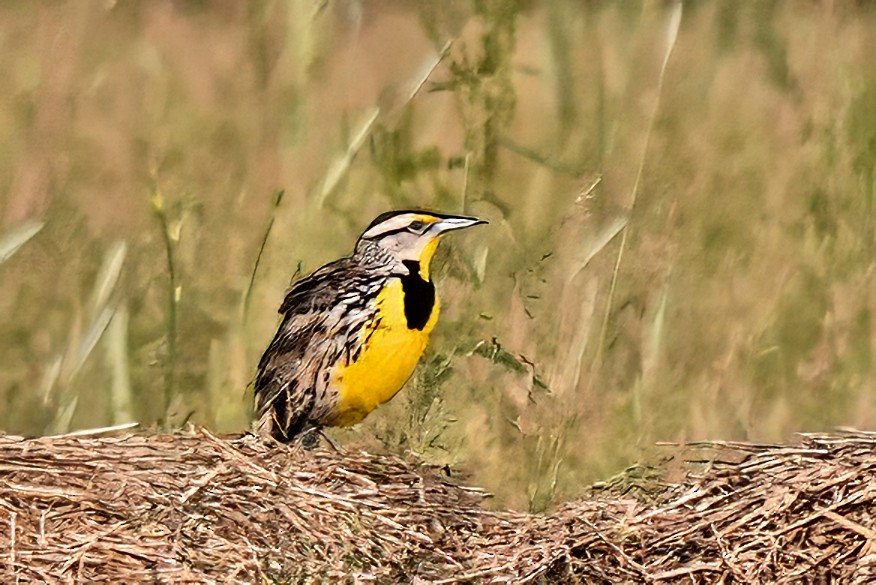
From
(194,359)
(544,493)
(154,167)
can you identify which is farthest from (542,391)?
(154,167)

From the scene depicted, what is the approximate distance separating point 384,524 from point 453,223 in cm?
92

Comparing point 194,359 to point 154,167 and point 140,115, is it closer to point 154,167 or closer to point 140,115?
point 154,167

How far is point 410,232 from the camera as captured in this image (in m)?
3.96

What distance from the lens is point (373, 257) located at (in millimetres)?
3988

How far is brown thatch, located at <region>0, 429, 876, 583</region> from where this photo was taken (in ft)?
9.66

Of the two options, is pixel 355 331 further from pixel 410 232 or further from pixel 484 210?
pixel 484 210

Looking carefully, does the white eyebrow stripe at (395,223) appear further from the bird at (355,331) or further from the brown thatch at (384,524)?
the brown thatch at (384,524)

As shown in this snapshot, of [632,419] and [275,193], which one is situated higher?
[275,193]

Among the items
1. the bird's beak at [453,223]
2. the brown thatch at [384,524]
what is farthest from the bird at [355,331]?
the brown thatch at [384,524]

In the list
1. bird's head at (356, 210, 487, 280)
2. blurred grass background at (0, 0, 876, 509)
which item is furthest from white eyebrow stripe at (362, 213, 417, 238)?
blurred grass background at (0, 0, 876, 509)

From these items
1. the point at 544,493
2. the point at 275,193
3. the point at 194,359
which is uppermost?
the point at 275,193

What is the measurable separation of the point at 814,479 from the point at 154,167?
1803mm

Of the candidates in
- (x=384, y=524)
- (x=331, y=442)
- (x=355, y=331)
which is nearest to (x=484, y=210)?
(x=355, y=331)

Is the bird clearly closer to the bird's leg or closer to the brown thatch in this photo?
the bird's leg
